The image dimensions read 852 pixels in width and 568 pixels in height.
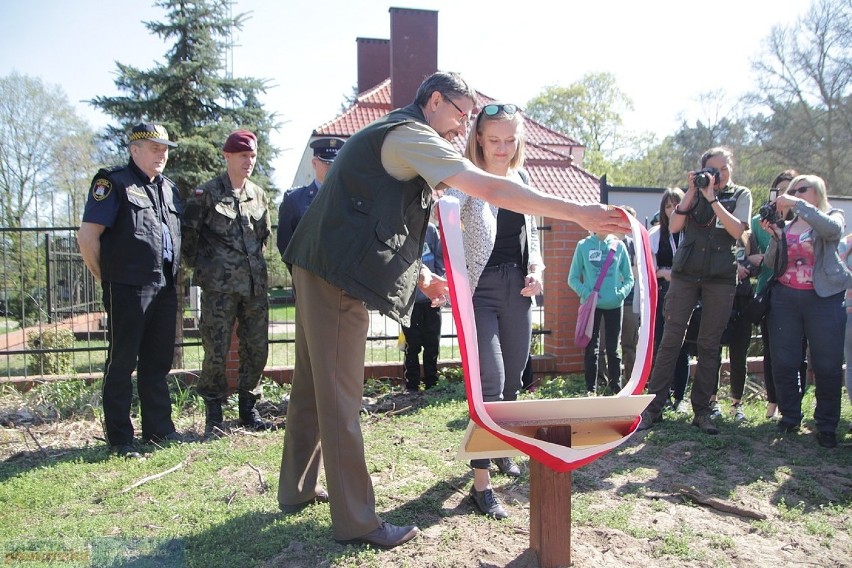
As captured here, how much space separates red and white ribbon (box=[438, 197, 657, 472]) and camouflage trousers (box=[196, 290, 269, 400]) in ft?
8.88

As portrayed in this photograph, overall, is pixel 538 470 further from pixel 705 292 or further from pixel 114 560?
pixel 705 292

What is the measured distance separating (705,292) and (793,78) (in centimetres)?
2353

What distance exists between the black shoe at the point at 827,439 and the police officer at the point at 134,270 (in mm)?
4444

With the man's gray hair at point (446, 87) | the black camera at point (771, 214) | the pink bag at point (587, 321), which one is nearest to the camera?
the man's gray hair at point (446, 87)

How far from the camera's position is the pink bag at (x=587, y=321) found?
18.6 feet

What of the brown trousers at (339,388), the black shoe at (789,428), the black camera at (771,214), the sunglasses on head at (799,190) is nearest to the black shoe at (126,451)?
the brown trousers at (339,388)

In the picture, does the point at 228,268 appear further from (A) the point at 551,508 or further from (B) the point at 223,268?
(A) the point at 551,508

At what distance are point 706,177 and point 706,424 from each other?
1.77m

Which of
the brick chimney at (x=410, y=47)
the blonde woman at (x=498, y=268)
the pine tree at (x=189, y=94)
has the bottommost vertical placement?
the blonde woman at (x=498, y=268)

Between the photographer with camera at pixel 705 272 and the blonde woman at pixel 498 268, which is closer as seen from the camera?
the blonde woman at pixel 498 268

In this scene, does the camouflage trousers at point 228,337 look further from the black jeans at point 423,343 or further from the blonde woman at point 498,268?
the blonde woman at point 498,268

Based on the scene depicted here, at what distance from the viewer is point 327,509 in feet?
10.2

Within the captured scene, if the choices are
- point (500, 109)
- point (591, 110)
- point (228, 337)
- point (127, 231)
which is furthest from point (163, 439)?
point (591, 110)

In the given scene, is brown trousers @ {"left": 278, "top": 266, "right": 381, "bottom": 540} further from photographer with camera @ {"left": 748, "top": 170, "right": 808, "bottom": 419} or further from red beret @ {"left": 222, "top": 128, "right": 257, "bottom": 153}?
photographer with camera @ {"left": 748, "top": 170, "right": 808, "bottom": 419}
